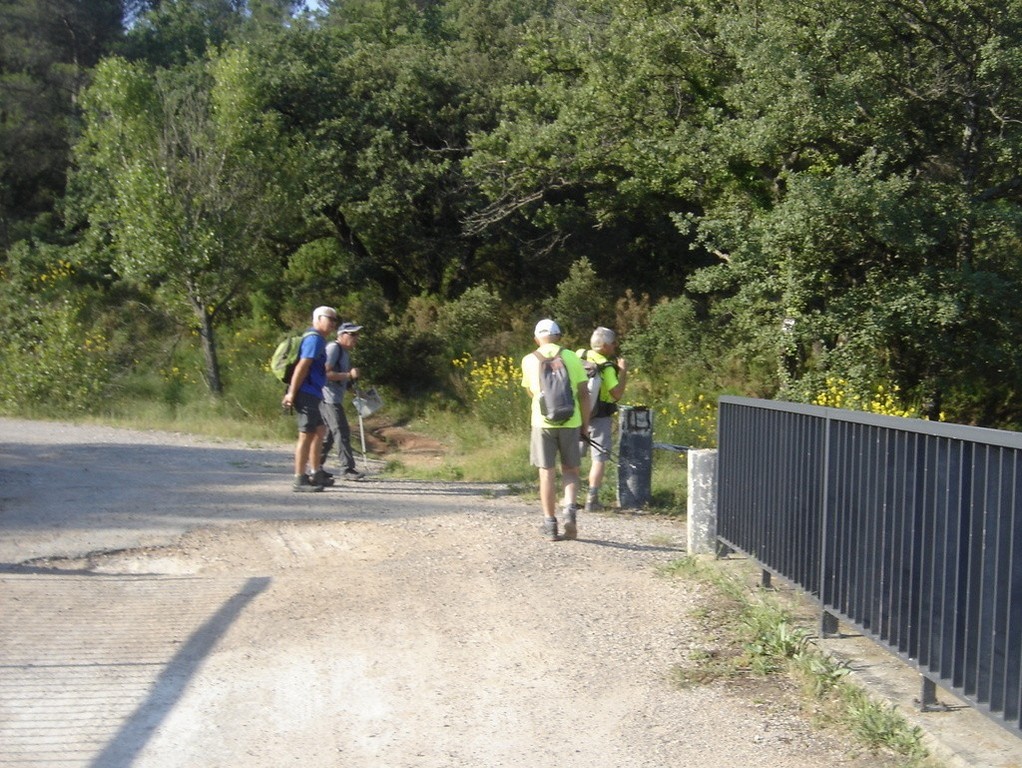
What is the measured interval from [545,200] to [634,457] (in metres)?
13.5

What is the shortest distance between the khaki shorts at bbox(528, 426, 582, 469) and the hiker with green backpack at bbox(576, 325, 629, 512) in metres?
1.64

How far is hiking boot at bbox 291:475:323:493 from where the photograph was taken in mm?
11055

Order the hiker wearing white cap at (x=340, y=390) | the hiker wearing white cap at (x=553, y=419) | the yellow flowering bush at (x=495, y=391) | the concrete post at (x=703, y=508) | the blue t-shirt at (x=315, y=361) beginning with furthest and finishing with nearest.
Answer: the yellow flowering bush at (x=495, y=391) → the hiker wearing white cap at (x=340, y=390) → the blue t-shirt at (x=315, y=361) → the hiker wearing white cap at (x=553, y=419) → the concrete post at (x=703, y=508)

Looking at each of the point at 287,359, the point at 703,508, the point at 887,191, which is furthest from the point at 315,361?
the point at 887,191

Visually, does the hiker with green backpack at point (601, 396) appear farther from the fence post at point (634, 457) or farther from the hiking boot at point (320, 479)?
the hiking boot at point (320, 479)

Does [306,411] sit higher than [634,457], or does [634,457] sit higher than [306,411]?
[306,411]

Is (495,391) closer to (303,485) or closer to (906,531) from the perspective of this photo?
(303,485)

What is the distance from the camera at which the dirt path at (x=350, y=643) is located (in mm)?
5262

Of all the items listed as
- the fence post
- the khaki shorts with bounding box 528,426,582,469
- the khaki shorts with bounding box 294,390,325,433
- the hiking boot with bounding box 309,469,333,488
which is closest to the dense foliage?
the fence post

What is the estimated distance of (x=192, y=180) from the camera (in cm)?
1948

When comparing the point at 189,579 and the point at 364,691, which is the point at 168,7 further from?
the point at 364,691

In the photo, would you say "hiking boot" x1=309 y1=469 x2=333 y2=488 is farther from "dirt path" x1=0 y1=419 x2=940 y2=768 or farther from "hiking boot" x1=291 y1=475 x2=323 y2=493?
"dirt path" x1=0 y1=419 x2=940 y2=768

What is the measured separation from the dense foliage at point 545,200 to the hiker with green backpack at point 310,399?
225 inches

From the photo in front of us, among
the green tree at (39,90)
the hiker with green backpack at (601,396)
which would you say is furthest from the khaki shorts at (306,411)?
the green tree at (39,90)
